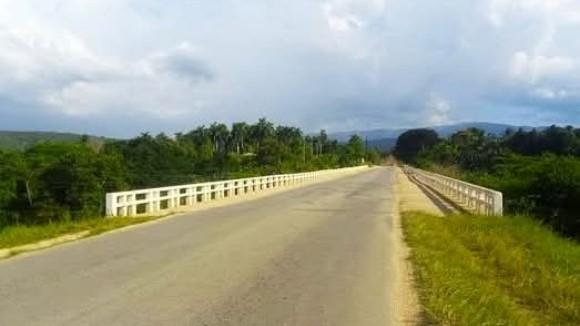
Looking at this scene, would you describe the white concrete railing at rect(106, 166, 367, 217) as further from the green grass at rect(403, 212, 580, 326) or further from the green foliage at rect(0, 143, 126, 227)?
the green foliage at rect(0, 143, 126, 227)

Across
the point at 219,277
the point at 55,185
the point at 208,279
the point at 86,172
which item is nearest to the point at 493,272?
the point at 219,277

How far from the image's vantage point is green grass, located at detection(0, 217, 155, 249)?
16.1m

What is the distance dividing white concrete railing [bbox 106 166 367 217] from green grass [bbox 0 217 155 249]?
1.61 metres

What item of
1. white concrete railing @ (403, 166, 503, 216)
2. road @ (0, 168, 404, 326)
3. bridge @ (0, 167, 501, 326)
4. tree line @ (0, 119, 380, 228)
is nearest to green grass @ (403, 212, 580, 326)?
bridge @ (0, 167, 501, 326)

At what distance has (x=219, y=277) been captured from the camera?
11.1m

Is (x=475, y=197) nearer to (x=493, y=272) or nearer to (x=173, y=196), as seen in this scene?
(x=173, y=196)

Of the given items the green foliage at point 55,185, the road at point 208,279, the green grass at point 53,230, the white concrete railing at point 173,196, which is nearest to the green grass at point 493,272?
the road at point 208,279

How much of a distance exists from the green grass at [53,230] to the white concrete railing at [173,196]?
5.27 ft

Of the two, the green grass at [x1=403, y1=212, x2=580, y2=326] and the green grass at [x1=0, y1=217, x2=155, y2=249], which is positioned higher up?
the green grass at [x1=0, y1=217, x2=155, y2=249]

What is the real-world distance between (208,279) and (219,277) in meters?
0.25

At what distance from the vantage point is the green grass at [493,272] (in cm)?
928

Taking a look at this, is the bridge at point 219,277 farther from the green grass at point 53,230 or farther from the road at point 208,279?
the green grass at point 53,230

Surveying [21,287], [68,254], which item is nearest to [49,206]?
[68,254]

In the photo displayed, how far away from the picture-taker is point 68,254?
13.8 meters
